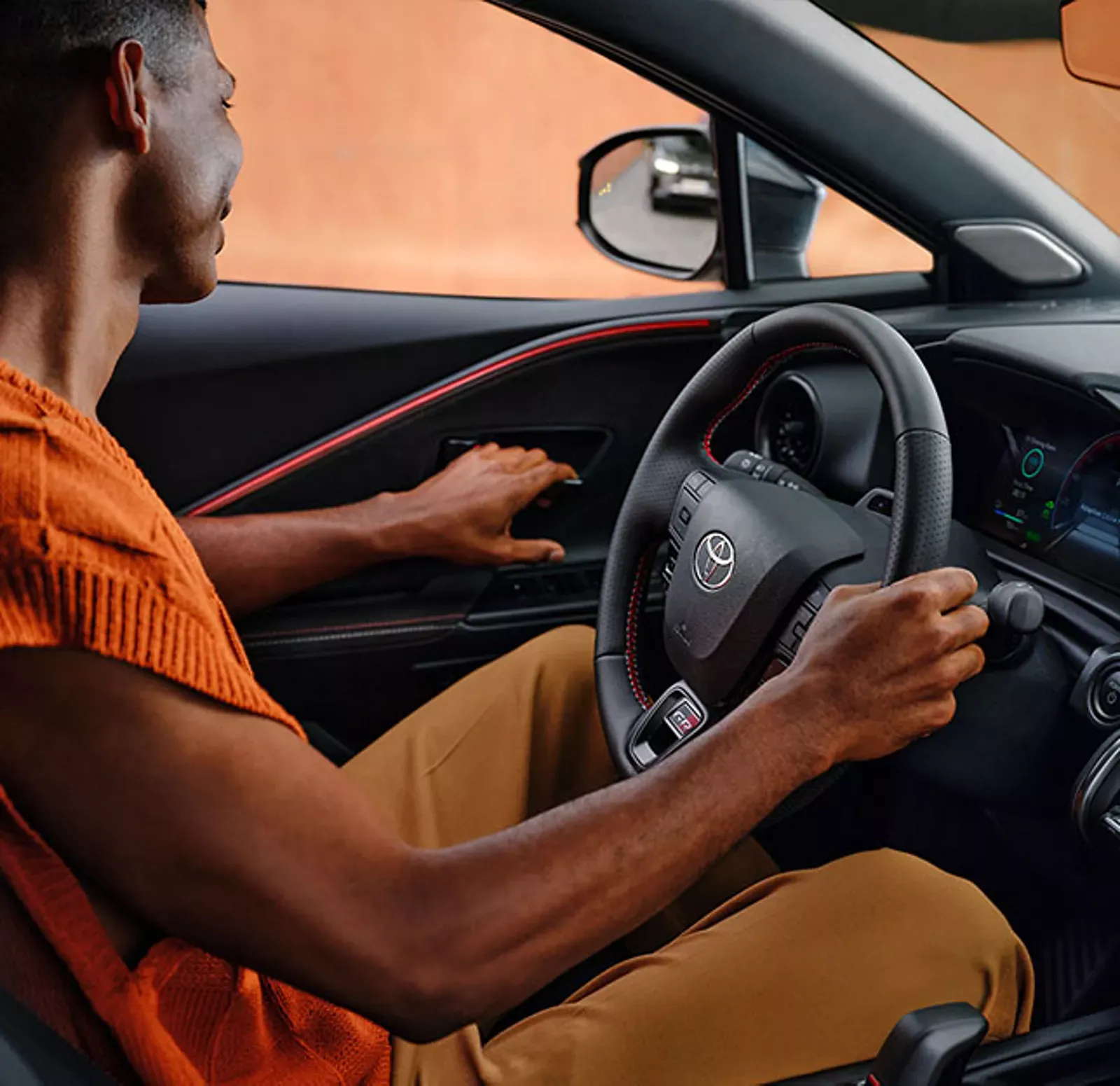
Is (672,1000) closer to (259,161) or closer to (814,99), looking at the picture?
(814,99)

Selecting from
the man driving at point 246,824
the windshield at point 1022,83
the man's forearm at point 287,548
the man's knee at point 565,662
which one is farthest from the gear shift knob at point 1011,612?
the man's forearm at point 287,548

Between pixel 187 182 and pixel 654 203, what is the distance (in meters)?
1.16

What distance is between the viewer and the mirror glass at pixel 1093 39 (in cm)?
145

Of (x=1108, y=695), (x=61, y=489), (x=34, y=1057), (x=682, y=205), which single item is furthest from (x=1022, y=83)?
(x=34, y=1057)

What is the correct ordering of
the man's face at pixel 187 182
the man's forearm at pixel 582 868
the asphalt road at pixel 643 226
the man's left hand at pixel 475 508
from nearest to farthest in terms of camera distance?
the man's forearm at pixel 582 868 < the man's face at pixel 187 182 < the man's left hand at pixel 475 508 < the asphalt road at pixel 643 226

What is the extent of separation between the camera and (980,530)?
4.53 ft

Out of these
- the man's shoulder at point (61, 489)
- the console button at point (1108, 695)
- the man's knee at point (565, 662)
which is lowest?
the man's knee at point (565, 662)

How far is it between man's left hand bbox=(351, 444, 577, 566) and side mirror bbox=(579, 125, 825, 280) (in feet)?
1.24

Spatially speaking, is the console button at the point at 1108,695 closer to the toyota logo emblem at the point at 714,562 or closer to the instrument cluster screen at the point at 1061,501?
the instrument cluster screen at the point at 1061,501

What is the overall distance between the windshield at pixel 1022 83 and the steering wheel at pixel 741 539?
1.97 feet

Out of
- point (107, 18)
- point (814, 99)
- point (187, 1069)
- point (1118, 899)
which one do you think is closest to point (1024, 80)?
point (814, 99)

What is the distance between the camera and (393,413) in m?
1.80

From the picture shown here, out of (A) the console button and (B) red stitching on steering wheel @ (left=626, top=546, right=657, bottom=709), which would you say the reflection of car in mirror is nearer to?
(B) red stitching on steering wheel @ (left=626, top=546, right=657, bottom=709)

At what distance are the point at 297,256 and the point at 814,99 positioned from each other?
0.85 m
